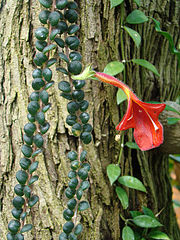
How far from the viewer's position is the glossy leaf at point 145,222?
29.5 inches

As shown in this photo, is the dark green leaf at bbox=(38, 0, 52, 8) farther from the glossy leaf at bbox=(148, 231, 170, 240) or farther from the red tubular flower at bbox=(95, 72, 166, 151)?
the glossy leaf at bbox=(148, 231, 170, 240)

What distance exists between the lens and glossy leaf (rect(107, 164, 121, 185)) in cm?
69

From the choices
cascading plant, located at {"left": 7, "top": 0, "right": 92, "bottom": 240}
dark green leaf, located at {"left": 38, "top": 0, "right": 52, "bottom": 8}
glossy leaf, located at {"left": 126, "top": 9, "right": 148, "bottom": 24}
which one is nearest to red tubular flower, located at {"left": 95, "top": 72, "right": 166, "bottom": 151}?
cascading plant, located at {"left": 7, "top": 0, "right": 92, "bottom": 240}

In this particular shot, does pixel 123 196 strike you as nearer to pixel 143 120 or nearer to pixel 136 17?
pixel 143 120

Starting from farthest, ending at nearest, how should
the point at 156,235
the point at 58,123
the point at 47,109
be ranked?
the point at 156,235 < the point at 58,123 < the point at 47,109

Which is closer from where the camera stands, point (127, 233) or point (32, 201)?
point (32, 201)

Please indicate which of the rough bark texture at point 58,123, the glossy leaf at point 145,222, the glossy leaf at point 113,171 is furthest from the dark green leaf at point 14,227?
the glossy leaf at point 145,222

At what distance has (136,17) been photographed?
0.75 meters

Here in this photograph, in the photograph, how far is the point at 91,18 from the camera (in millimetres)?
693

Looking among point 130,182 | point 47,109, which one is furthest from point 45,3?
point 130,182

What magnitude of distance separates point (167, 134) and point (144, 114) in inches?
16.3

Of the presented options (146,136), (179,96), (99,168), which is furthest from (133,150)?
(179,96)

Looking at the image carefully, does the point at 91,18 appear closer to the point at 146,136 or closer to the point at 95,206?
the point at 146,136

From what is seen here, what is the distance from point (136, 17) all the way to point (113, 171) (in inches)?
19.2
